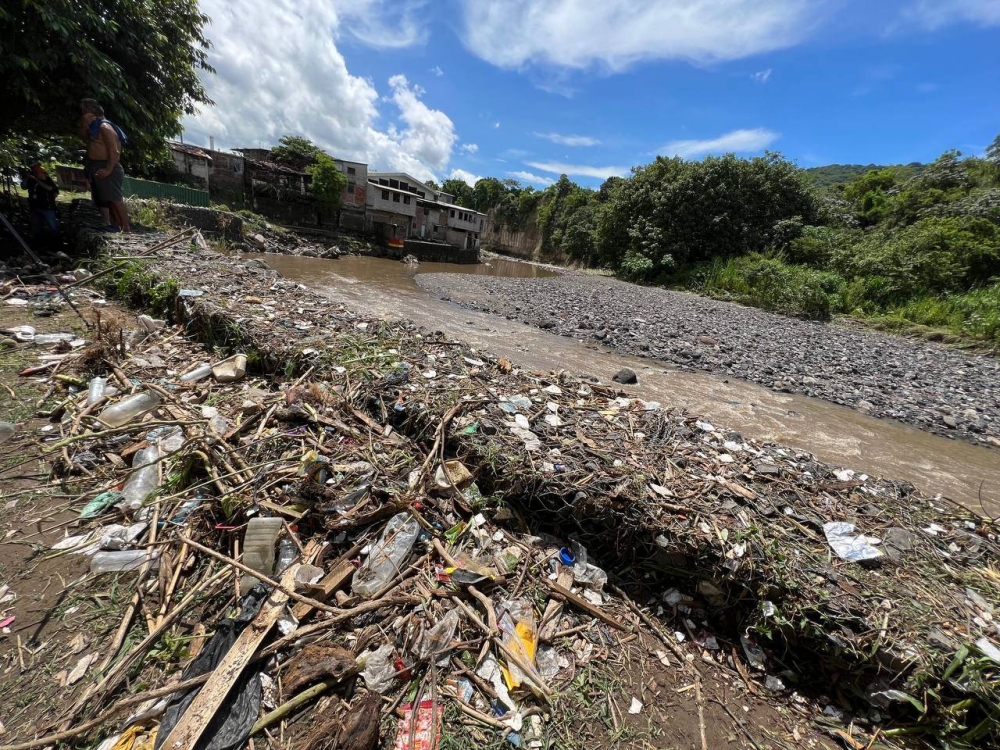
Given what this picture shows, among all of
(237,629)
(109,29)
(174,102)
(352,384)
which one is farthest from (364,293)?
(237,629)

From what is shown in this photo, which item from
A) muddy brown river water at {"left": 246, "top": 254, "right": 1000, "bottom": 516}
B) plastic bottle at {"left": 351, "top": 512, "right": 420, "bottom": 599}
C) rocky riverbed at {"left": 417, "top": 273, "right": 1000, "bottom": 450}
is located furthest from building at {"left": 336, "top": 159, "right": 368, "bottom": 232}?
plastic bottle at {"left": 351, "top": 512, "right": 420, "bottom": 599}

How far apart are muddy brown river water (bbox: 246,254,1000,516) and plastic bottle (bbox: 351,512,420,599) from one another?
420 cm

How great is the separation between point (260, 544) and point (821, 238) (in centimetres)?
2385

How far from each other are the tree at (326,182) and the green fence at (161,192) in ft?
27.4

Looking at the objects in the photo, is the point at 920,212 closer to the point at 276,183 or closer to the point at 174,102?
the point at 174,102

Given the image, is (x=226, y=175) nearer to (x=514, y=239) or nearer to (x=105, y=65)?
(x=105, y=65)

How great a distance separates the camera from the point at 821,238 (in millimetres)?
18016

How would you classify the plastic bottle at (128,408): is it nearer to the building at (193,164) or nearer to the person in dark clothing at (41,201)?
the person in dark clothing at (41,201)

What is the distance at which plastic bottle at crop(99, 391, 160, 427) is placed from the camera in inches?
111

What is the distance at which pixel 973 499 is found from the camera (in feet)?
13.5

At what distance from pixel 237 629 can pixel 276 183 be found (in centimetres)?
3469

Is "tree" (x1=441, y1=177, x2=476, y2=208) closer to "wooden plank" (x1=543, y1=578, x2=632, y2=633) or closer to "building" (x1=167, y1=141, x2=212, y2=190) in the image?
"building" (x1=167, y1=141, x2=212, y2=190)

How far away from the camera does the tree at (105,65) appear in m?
6.22

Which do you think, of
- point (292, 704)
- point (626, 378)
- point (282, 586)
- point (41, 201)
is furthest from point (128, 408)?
point (41, 201)
